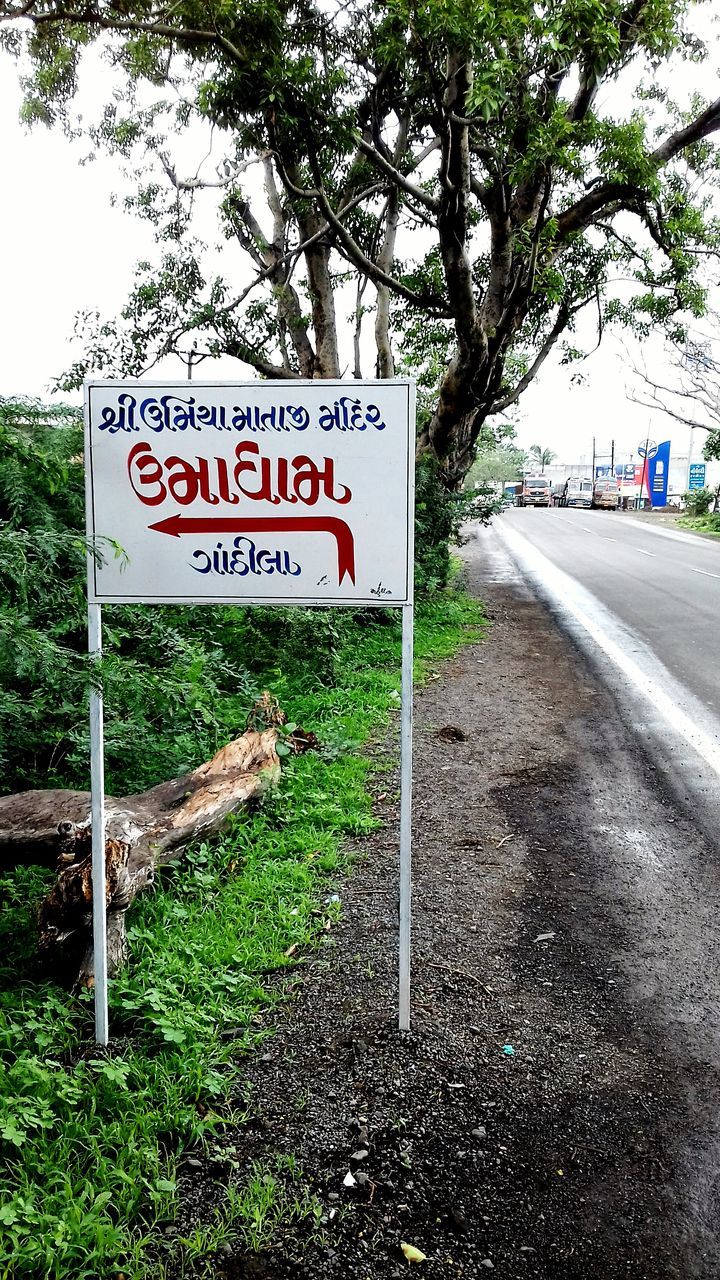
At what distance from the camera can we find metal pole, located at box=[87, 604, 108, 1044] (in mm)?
→ 2957

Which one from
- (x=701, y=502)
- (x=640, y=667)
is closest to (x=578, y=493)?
(x=701, y=502)

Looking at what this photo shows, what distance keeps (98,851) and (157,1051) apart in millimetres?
688

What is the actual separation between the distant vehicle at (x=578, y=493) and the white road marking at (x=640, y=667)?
39869 millimetres

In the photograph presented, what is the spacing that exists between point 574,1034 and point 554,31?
7.75 m

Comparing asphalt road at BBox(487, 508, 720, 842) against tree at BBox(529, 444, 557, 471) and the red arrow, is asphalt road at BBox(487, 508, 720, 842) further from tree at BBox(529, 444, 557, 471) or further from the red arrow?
tree at BBox(529, 444, 557, 471)

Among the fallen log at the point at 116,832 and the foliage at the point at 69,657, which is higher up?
the foliage at the point at 69,657

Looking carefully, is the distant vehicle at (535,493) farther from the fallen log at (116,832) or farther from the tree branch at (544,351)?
the fallen log at (116,832)

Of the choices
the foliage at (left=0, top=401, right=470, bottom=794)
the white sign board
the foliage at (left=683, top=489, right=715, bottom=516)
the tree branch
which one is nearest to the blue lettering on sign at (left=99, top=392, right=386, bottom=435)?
the white sign board

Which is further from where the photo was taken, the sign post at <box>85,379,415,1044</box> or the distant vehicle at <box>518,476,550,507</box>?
the distant vehicle at <box>518,476,550,507</box>

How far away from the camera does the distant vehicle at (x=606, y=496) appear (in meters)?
50.8

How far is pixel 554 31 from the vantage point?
24.1 ft

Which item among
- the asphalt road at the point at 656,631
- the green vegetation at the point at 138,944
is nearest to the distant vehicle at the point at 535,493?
the asphalt road at the point at 656,631

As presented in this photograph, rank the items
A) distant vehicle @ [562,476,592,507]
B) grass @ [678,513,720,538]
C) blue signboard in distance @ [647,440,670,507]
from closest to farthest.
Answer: grass @ [678,513,720,538]
blue signboard in distance @ [647,440,670,507]
distant vehicle @ [562,476,592,507]

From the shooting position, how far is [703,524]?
31.9 m
